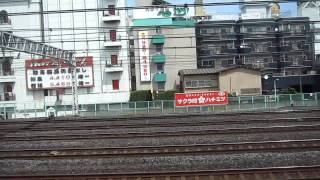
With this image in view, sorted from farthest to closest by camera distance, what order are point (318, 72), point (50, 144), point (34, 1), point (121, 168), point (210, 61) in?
point (210, 61) < point (318, 72) < point (34, 1) < point (50, 144) < point (121, 168)

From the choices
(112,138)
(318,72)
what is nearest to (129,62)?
(318,72)

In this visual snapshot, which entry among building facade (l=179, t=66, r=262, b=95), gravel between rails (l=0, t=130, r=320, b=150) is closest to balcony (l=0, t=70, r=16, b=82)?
building facade (l=179, t=66, r=262, b=95)

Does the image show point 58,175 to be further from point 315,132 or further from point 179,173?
point 315,132

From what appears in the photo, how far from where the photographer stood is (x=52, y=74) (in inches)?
1734

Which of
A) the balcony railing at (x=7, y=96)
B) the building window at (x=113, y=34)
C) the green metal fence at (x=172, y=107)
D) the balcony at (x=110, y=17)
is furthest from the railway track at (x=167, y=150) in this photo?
the balcony railing at (x=7, y=96)

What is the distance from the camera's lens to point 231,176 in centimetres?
942

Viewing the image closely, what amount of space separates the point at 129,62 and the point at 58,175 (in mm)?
41729

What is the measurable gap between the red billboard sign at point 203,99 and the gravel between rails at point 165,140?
16.2 meters

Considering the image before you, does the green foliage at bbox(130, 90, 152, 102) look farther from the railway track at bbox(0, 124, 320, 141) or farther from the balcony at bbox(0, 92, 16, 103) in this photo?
the railway track at bbox(0, 124, 320, 141)

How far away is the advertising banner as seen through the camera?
43822 millimetres

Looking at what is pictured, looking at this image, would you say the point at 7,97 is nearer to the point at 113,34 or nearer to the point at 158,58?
the point at 113,34

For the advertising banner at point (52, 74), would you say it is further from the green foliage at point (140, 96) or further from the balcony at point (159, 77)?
the balcony at point (159, 77)

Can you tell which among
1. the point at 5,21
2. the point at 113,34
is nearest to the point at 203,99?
the point at 113,34

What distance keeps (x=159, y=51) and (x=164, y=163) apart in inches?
1640
